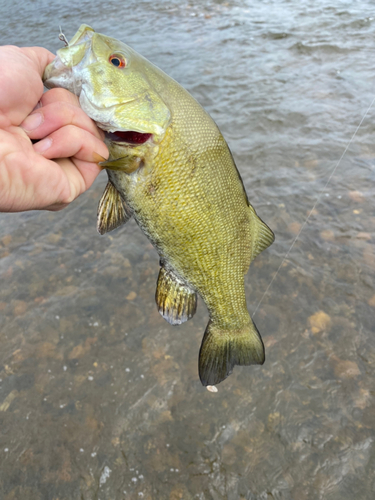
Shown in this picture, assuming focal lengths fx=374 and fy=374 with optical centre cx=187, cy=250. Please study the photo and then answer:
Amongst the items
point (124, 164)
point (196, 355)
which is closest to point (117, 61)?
point (124, 164)

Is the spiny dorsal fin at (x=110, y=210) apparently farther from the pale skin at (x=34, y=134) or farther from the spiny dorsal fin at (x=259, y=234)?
the spiny dorsal fin at (x=259, y=234)

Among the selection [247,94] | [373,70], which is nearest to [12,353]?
[247,94]

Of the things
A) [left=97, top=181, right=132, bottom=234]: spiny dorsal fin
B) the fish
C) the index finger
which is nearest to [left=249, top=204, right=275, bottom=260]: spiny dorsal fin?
the fish

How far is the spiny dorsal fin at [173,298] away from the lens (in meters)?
2.13

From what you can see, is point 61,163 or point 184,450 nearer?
point 61,163

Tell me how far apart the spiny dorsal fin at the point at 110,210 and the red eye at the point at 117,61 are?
57 cm

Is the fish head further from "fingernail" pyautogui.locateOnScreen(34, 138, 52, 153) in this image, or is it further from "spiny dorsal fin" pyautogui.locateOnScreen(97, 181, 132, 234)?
"spiny dorsal fin" pyautogui.locateOnScreen(97, 181, 132, 234)

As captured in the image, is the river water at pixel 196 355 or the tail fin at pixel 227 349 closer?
the tail fin at pixel 227 349

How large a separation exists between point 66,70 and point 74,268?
8.11ft

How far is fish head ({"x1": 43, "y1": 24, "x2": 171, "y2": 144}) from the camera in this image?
1.65 m

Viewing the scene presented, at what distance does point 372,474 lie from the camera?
2500 millimetres

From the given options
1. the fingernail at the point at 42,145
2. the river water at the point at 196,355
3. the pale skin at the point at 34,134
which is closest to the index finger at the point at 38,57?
the pale skin at the point at 34,134

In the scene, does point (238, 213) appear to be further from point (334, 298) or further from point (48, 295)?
point (48, 295)

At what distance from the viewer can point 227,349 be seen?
222 centimetres
